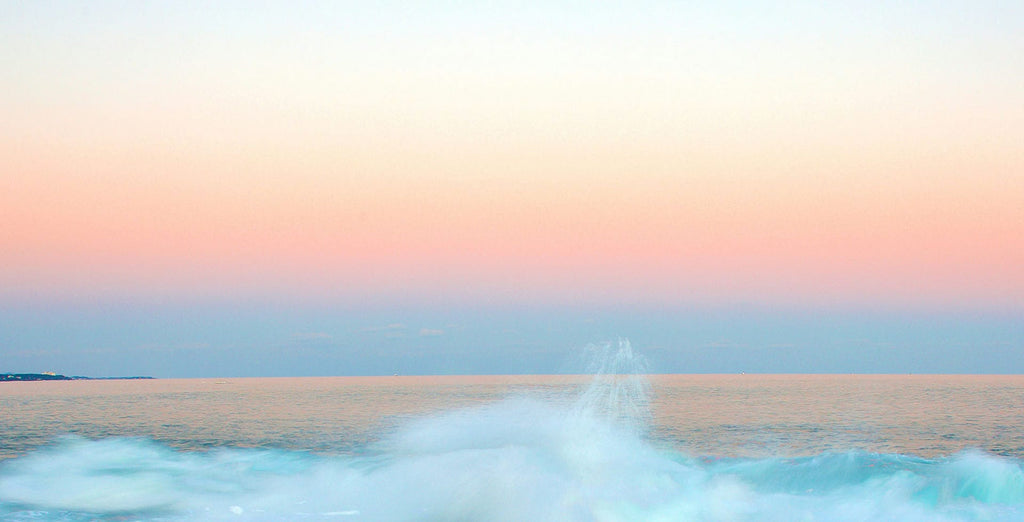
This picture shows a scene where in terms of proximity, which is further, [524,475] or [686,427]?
[686,427]

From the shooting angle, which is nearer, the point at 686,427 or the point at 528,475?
the point at 528,475

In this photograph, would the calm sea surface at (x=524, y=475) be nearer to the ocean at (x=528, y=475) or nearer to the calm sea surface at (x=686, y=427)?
the ocean at (x=528, y=475)

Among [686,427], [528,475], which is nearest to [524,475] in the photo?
[528,475]

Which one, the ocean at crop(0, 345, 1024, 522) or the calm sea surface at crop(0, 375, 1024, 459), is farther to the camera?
the calm sea surface at crop(0, 375, 1024, 459)

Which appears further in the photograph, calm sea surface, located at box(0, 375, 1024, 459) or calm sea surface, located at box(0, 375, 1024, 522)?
calm sea surface, located at box(0, 375, 1024, 459)

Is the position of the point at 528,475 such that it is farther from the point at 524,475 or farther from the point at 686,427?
the point at 686,427

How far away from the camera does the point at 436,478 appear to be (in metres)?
27.1

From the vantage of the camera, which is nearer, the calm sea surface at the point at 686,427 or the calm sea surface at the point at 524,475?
the calm sea surface at the point at 524,475

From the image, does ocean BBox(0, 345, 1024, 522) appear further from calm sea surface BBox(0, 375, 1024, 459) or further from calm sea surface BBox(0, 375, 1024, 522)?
calm sea surface BBox(0, 375, 1024, 459)

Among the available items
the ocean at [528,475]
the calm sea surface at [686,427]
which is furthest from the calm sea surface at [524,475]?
the calm sea surface at [686,427]

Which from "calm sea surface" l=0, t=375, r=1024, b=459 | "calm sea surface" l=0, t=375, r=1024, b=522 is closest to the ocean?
"calm sea surface" l=0, t=375, r=1024, b=522

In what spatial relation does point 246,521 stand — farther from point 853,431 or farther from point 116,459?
point 853,431

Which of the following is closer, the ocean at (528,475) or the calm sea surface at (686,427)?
the ocean at (528,475)

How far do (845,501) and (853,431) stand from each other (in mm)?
27437
